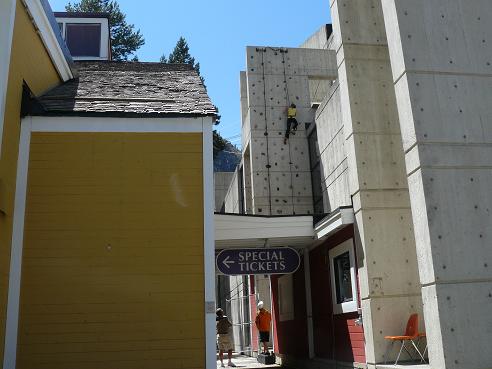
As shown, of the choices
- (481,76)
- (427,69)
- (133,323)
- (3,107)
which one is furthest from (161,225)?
(481,76)

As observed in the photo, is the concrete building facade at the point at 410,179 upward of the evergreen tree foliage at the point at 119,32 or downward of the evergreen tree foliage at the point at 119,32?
downward

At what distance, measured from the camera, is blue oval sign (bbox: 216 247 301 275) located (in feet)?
32.4

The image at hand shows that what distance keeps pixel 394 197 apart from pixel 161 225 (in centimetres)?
367

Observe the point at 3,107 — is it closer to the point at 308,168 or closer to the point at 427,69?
the point at 427,69

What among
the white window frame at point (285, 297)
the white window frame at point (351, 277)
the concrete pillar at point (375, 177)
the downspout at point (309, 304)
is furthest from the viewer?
the white window frame at point (285, 297)

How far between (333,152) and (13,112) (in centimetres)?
705

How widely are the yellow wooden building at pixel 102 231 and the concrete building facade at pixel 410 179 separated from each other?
2.52 metres

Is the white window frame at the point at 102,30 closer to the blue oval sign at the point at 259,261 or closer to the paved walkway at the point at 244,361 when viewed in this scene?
the blue oval sign at the point at 259,261

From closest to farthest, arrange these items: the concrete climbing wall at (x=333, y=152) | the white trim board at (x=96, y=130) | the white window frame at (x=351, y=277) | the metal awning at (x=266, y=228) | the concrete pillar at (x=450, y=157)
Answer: the concrete pillar at (x=450, y=157)
the white trim board at (x=96, y=130)
the white window frame at (x=351, y=277)
the metal awning at (x=266, y=228)
the concrete climbing wall at (x=333, y=152)

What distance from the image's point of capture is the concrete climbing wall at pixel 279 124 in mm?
16281

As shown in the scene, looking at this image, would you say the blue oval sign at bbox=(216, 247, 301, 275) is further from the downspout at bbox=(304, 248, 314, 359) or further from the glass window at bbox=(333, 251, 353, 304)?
the downspout at bbox=(304, 248, 314, 359)

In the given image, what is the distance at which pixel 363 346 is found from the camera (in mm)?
8758

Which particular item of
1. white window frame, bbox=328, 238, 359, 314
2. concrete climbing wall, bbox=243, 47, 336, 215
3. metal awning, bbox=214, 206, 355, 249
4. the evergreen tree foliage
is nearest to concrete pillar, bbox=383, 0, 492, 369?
white window frame, bbox=328, 238, 359, 314

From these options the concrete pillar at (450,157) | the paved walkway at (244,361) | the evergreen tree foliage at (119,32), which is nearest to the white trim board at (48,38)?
the concrete pillar at (450,157)
